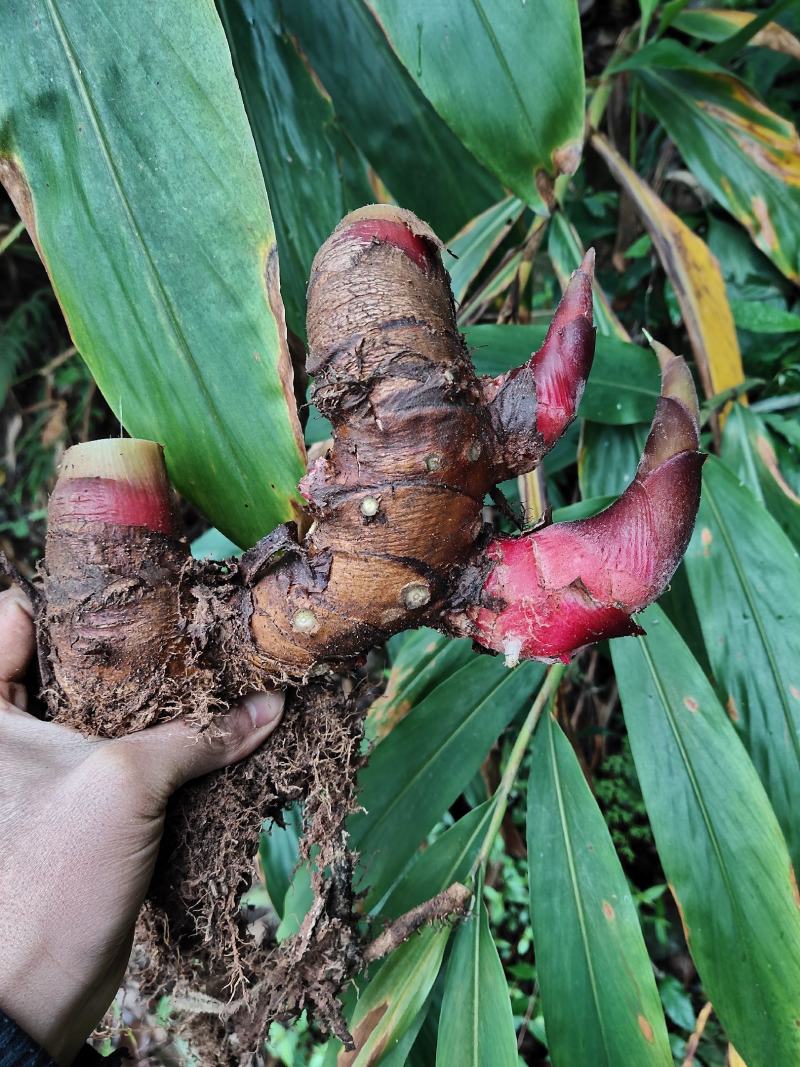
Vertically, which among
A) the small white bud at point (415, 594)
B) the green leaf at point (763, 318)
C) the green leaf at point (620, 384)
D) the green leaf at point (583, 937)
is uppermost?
the small white bud at point (415, 594)

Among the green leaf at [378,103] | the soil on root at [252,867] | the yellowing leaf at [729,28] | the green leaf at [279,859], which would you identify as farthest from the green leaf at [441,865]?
the yellowing leaf at [729,28]

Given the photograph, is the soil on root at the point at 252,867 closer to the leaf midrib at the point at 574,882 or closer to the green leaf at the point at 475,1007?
the green leaf at the point at 475,1007

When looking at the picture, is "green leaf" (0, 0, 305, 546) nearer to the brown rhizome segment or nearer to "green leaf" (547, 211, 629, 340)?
the brown rhizome segment

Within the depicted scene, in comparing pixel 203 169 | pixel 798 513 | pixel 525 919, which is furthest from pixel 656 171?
pixel 525 919

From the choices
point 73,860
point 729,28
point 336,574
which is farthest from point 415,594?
point 729,28

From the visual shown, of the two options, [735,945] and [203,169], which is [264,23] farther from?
[735,945]

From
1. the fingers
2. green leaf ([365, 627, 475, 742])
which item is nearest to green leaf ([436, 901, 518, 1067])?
green leaf ([365, 627, 475, 742])
